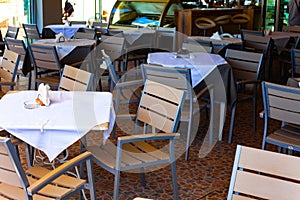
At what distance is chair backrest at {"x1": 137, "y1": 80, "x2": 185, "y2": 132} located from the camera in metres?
3.10

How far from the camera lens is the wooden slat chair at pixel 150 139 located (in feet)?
9.42

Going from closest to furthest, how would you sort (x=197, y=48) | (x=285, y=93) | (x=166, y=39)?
(x=285, y=93), (x=197, y=48), (x=166, y=39)

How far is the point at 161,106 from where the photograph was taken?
326 cm

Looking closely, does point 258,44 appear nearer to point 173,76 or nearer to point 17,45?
point 173,76

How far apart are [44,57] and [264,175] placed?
12.6 feet

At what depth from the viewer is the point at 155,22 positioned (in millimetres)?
8422

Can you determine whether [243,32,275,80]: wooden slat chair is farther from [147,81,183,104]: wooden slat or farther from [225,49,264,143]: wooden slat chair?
[147,81,183,104]: wooden slat

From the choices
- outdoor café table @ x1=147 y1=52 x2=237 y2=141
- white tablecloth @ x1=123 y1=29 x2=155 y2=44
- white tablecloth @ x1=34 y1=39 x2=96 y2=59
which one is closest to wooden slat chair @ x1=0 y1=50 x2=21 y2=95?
white tablecloth @ x1=34 y1=39 x2=96 y2=59

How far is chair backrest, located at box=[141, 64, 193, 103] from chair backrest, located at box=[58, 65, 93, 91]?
693mm

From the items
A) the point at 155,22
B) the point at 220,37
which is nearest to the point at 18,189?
the point at 220,37

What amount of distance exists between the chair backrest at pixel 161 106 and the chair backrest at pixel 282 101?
0.69m

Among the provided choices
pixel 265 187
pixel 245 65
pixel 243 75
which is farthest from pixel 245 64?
pixel 265 187

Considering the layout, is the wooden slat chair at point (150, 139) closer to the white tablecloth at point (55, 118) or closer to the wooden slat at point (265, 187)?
the white tablecloth at point (55, 118)

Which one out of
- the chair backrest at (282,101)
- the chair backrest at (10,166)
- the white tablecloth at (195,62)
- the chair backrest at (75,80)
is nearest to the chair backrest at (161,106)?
the chair backrest at (75,80)
